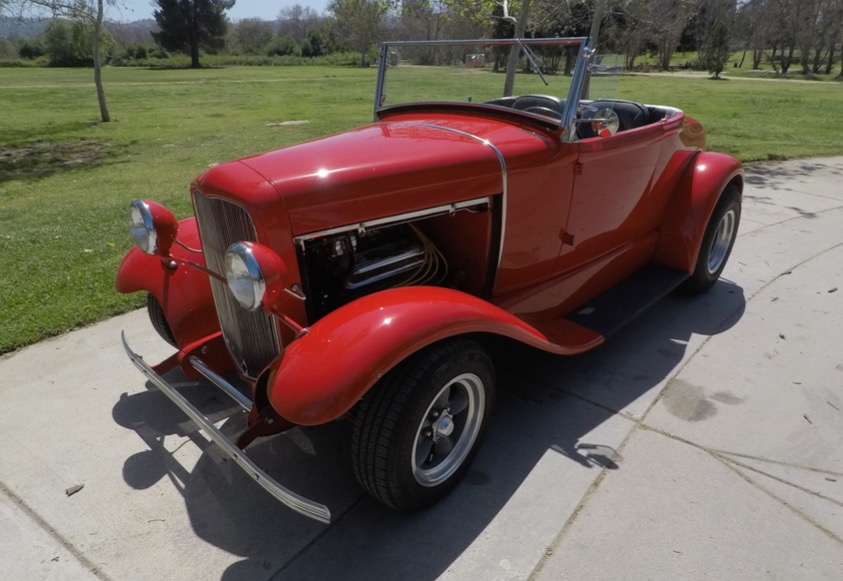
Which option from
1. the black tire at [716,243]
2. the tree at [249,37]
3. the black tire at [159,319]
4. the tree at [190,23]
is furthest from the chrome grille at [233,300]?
the tree at [249,37]

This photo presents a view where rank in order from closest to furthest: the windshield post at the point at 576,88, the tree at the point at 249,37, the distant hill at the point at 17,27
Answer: the windshield post at the point at 576,88 → the distant hill at the point at 17,27 → the tree at the point at 249,37

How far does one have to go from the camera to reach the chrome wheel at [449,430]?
7.84ft

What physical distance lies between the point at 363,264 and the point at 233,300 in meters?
0.61

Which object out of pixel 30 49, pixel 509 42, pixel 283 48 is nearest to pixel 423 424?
pixel 509 42

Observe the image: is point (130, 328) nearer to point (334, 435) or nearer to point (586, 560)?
point (334, 435)

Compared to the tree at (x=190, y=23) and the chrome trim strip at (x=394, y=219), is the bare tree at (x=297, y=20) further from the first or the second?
the chrome trim strip at (x=394, y=219)

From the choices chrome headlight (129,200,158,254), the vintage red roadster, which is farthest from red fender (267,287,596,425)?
chrome headlight (129,200,158,254)

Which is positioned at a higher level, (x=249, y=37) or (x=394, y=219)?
(x=249, y=37)

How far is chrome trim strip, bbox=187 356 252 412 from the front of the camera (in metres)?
2.44

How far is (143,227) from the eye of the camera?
272cm

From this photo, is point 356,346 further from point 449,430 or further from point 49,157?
point 49,157

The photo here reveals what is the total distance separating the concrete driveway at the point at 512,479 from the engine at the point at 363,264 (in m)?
0.74

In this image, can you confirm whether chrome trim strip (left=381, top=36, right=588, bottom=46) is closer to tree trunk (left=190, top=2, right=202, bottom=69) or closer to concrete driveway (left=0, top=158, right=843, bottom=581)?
concrete driveway (left=0, top=158, right=843, bottom=581)

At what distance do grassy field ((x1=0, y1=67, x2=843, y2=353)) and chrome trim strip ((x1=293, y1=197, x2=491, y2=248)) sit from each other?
2528mm
